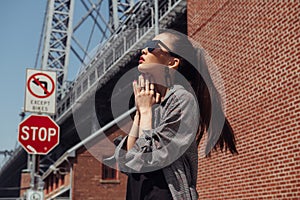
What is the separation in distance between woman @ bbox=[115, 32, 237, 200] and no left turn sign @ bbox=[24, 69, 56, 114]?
224 inches

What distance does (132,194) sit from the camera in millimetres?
2031

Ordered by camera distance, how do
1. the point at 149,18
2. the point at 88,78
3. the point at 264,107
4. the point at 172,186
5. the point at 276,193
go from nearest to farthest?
the point at 172,186 < the point at 276,193 < the point at 264,107 < the point at 149,18 < the point at 88,78

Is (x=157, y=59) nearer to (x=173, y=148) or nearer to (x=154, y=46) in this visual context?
(x=154, y=46)

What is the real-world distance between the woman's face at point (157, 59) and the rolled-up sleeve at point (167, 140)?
19cm

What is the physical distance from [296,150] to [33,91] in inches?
163

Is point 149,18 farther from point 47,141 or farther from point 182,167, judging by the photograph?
point 182,167

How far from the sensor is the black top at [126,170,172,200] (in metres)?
1.96

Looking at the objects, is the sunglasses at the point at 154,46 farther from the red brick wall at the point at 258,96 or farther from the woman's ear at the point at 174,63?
the red brick wall at the point at 258,96

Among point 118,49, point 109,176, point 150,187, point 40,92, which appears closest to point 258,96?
point 40,92

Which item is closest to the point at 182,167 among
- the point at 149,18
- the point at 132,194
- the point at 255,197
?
the point at 132,194

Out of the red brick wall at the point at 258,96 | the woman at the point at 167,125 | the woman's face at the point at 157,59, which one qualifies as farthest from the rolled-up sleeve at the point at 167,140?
the red brick wall at the point at 258,96

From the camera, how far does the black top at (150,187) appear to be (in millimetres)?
1961

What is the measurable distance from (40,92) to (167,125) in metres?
6.07

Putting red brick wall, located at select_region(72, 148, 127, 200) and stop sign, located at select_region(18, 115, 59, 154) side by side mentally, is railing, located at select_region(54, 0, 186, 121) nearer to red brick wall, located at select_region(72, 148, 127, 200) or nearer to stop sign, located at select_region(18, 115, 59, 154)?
red brick wall, located at select_region(72, 148, 127, 200)
